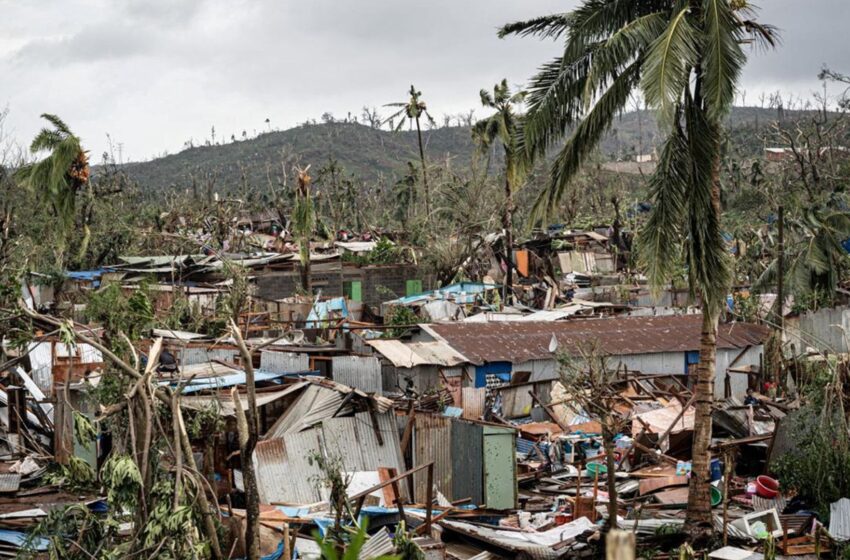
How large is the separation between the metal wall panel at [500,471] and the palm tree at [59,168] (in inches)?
460

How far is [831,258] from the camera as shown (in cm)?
2336

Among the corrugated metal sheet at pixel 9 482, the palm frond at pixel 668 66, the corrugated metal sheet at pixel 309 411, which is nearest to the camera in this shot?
the palm frond at pixel 668 66

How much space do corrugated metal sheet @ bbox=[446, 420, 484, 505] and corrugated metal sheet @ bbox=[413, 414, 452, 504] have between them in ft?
0.38

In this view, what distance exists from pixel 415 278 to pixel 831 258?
1395cm

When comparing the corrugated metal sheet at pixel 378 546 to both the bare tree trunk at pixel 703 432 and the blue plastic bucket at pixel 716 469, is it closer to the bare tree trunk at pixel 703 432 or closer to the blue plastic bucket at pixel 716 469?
the bare tree trunk at pixel 703 432

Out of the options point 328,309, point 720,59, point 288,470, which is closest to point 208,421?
point 288,470

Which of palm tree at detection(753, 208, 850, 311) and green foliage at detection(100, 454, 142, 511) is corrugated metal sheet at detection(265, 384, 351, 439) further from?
palm tree at detection(753, 208, 850, 311)

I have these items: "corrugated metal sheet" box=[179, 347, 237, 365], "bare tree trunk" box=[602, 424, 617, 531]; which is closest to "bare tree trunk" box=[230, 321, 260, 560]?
"bare tree trunk" box=[602, 424, 617, 531]

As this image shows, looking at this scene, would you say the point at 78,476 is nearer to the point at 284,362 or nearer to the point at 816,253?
the point at 284,362

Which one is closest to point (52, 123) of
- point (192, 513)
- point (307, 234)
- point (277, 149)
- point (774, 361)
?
point (307, 234)

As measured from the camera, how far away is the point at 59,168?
2009 centimetres

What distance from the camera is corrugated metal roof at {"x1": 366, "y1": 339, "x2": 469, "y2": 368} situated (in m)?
18.2

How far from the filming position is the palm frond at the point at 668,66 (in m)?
9.60

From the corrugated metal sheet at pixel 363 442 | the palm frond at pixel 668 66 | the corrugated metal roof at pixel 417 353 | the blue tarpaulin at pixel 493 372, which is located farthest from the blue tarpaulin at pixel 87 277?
the palm frond at pixel 668 66
